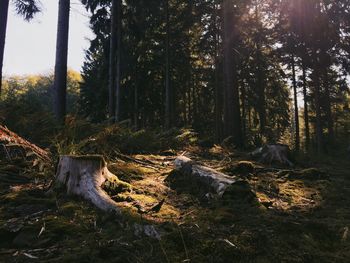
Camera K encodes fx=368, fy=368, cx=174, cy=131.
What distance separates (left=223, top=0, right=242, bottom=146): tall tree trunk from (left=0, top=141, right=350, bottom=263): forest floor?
8751mm

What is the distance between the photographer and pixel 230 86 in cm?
1466

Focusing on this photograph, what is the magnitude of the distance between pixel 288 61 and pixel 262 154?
2091 centimetres

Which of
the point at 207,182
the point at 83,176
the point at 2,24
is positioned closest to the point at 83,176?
the point at 83,176

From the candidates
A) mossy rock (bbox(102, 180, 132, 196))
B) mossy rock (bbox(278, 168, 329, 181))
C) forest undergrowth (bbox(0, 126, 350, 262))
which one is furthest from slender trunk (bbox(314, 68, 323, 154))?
mossy rock (bbox(102, 180, 132, 196))

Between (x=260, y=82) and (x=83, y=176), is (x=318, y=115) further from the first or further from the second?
(x=83, y=176)

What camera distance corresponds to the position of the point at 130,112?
33.1 m

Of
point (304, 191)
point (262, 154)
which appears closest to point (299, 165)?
point (262, 154)

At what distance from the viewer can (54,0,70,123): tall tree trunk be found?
42.8ft

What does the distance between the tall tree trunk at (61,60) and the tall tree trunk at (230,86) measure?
20.4ft

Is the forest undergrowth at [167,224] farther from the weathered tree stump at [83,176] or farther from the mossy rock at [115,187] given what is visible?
the weathered tree stump at [83,176]

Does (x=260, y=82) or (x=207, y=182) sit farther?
(x=260, y=82)

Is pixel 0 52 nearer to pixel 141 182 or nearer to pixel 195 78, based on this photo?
pixel 141 182

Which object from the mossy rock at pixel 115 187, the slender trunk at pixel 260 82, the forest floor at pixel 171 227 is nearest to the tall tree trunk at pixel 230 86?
the forest floor at pixel 171 227

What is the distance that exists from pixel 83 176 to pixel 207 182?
71.4 inches
